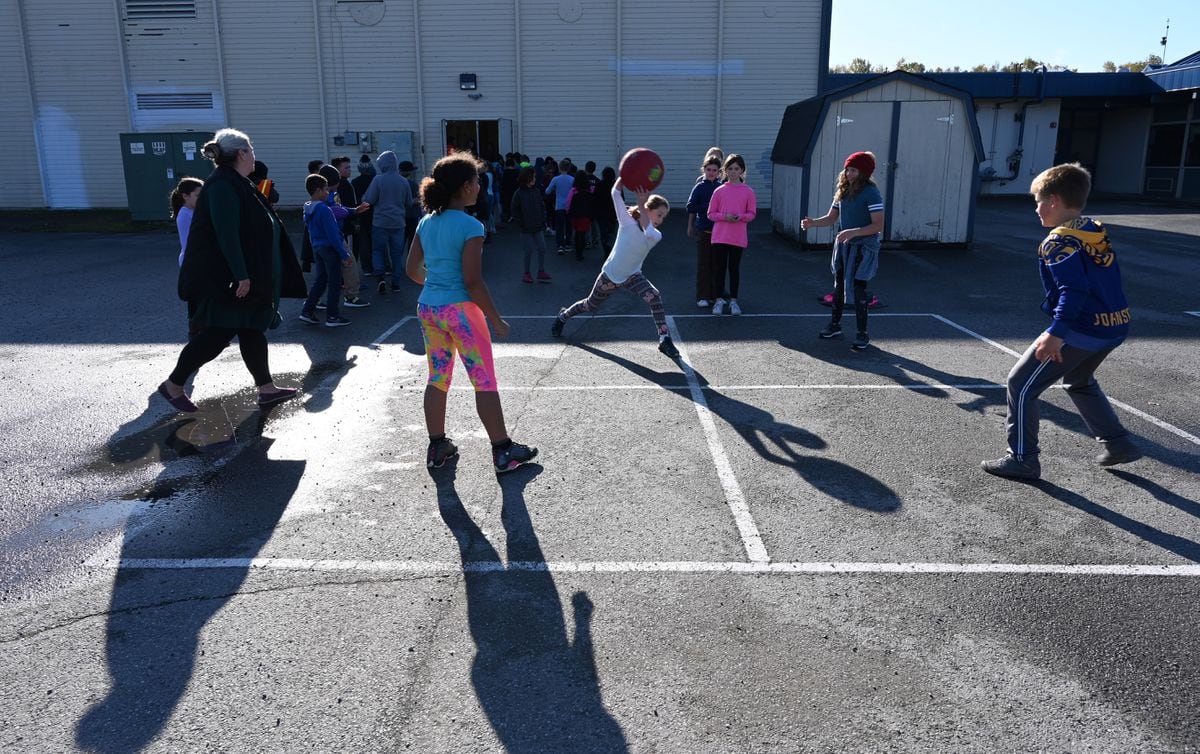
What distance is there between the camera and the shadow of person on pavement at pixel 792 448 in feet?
16.6

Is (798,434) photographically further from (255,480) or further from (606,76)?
(606,76)

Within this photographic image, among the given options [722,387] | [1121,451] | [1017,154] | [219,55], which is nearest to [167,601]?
[722,387]

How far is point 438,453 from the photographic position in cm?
548

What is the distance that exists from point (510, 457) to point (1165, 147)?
36765 mm

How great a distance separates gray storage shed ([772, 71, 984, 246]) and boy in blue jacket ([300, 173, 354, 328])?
9478 mm

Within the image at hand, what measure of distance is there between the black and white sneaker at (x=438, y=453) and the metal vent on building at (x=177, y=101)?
23.9 m

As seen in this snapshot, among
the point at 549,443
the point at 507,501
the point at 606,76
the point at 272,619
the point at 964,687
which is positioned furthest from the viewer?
the point at 606,76

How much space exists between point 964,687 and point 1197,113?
3616 cm

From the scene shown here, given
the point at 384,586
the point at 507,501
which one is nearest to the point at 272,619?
the point at 384,586

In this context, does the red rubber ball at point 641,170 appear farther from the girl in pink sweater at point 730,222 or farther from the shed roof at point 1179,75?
the shed roof at point 1179,75

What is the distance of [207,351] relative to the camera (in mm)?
6371

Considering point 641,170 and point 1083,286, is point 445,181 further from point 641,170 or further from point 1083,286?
point 1083,286

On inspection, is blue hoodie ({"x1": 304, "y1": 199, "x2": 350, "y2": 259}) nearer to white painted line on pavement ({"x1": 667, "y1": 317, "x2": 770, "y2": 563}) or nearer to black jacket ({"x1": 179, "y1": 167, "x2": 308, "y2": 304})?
black jacket ({"x1": 179, "y1": 167, "x2": 308, "y2": 304})

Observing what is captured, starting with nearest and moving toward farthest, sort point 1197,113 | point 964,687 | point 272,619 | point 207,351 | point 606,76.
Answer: point 964,687
point 272,619
point 207,351
point 606,76
point 1197,113
